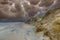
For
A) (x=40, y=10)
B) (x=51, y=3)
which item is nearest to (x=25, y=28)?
(x=40, y=10)

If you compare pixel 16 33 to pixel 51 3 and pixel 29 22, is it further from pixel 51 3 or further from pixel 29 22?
pixel 51 3

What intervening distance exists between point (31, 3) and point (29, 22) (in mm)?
315

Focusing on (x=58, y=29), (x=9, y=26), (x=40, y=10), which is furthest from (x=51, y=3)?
(x=58, y=29)

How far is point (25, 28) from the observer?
1952 millimetres

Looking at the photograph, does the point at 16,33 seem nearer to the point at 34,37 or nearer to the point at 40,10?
the point at 34,37

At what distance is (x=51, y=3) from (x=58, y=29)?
0.98 meters

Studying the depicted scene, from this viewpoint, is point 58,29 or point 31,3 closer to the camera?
point 58,29

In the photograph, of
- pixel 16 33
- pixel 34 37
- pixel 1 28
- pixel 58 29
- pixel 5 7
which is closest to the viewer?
pixel 58 29

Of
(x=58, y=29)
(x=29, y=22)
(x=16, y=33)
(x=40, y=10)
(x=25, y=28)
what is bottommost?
(x=58, y=29)

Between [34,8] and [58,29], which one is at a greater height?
[34,8]

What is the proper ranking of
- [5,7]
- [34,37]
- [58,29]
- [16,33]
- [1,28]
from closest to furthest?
[58,29] < [34,37] < [16,33] < [1,28] < [5,7]

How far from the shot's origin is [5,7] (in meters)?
2.21

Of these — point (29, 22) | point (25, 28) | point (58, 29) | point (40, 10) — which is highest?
point (40, 10)

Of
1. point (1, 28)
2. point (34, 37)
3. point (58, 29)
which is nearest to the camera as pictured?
point (58, 29)
